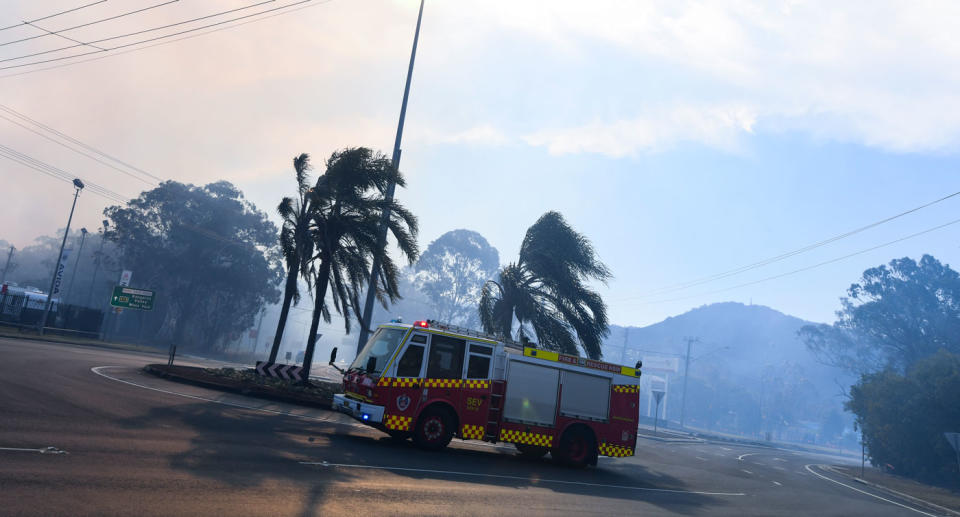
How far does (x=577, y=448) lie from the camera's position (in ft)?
50.4

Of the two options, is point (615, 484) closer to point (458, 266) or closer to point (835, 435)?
point (458, 266)

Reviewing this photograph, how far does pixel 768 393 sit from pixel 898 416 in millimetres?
70685

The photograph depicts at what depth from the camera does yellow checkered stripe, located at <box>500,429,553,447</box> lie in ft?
46.6

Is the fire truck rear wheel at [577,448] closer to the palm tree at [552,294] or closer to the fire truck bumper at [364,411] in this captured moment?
the fire truck bumper at [364,411]

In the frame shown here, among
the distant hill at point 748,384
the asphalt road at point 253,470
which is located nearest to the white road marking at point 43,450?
the asphalt road at point 253,470

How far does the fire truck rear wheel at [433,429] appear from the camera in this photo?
13.1 metres

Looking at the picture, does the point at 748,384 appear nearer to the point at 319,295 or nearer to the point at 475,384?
the point at 319,295

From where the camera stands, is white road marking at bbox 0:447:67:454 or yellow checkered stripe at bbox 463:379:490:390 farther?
yellow checkered stripe at bbox 463:379:490:390

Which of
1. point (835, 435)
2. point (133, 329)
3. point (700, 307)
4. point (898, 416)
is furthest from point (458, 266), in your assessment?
point (700, 307)

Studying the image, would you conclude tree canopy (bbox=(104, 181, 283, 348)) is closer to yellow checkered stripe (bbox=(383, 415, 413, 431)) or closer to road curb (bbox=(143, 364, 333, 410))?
road curb (bbox=(143, 364, 333, 410))

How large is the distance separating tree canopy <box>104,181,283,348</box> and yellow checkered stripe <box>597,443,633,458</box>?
5134 centimetres

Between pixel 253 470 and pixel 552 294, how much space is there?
18577 mm

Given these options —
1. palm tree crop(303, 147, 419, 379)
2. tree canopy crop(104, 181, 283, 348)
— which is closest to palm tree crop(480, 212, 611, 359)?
palm tree crop(303, 147, 419, 379)

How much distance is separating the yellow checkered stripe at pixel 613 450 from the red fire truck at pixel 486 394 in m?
0.03
